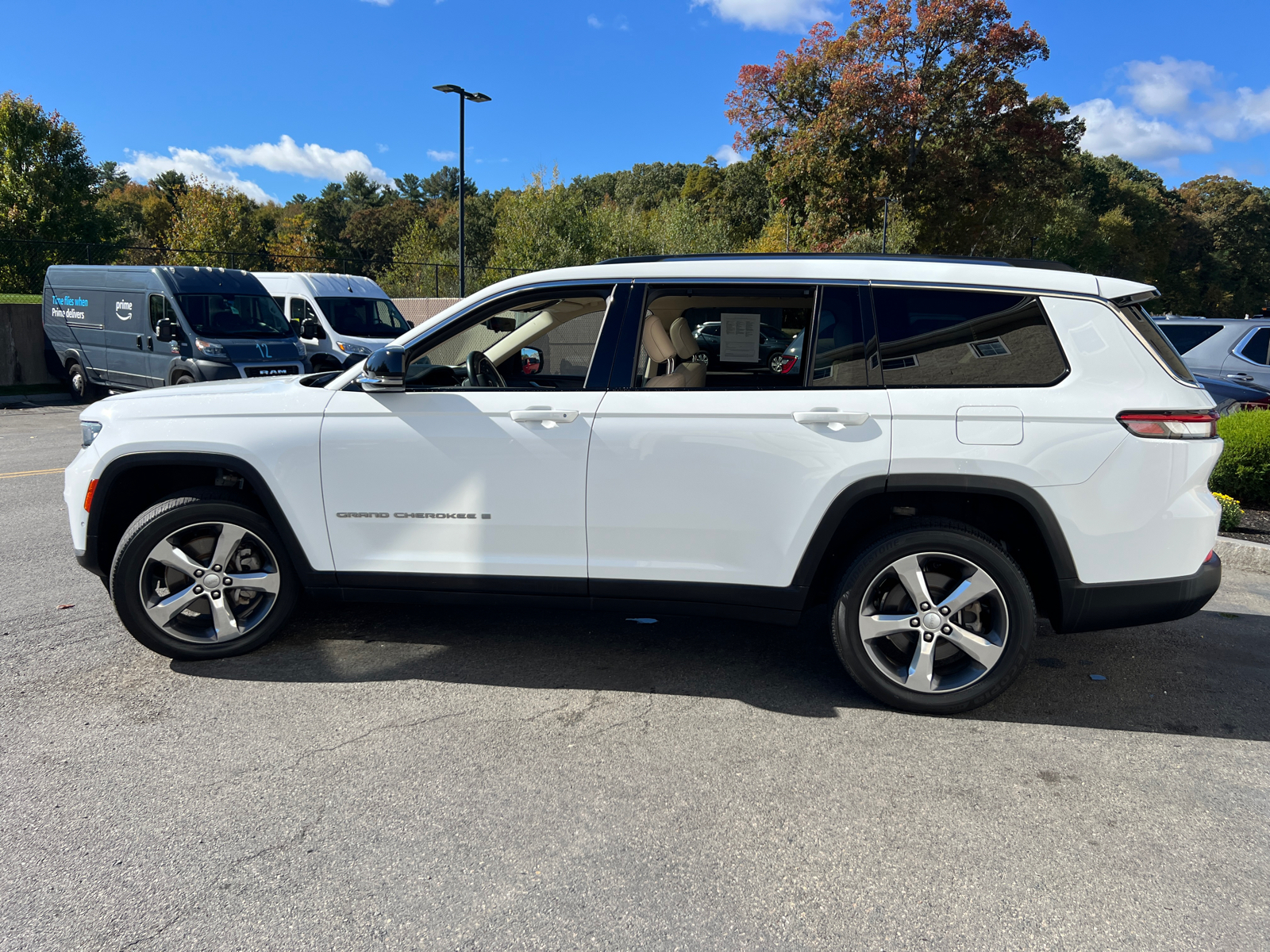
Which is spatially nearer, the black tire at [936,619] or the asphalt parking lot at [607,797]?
the asphalt parking lot at [607,797]

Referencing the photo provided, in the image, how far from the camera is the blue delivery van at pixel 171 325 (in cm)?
1255

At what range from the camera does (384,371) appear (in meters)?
3.66

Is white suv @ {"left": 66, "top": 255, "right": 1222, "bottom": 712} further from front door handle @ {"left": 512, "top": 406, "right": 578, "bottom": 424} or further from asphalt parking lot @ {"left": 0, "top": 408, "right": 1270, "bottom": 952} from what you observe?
asphalt parking lot @ {"left": 0, "top": 408, "right": 1270, "bottom": 952}

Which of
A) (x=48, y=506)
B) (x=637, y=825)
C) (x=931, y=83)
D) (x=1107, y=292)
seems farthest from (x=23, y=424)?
(x=931, y=83)

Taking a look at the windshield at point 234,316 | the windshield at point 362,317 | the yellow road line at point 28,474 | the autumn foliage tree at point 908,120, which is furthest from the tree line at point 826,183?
the yellow road line at point 28,474

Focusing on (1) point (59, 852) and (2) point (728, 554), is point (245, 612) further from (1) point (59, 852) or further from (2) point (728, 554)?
(2) point (728, 554)

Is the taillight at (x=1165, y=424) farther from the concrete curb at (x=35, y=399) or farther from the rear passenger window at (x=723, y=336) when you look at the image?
the concrete curb at (x=35, y=399)

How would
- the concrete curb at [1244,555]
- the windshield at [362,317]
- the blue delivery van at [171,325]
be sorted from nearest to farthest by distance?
the concrete curb at [1244,555], the blue delivery van at [171,325], the windshield at [362,317]

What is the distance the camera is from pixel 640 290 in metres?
3.74

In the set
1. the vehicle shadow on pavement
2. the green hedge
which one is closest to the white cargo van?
the vehicle shadow on pavement

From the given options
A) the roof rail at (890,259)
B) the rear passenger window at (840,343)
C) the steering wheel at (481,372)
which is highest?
the roof rail at (890,259)

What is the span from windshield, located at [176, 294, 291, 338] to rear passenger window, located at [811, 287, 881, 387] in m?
11.5

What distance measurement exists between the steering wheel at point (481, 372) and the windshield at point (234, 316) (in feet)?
33.7

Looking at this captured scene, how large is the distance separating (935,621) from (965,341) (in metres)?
1.14
